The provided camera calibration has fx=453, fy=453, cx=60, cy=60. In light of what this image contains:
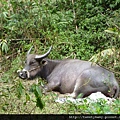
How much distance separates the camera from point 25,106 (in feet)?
23.9

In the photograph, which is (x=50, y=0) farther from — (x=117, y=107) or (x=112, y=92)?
A: (x=117, y=107)

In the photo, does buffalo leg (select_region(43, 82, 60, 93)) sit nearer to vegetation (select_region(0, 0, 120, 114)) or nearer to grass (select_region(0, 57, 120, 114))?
vegetation (select_region(0, 0, 120, 114))

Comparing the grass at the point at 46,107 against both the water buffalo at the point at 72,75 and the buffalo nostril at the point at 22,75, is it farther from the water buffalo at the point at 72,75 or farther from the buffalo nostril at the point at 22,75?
the buffalo nostril at the point at 22,75

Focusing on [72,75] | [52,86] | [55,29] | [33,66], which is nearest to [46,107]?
[72,75]

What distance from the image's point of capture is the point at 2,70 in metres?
11.7

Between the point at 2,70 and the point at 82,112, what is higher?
the point at 82,112

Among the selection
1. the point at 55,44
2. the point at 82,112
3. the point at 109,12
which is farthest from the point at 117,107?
the point at 109,12

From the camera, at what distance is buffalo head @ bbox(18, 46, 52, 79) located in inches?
400

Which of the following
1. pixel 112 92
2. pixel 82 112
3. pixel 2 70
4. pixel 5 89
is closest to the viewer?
pixel 82 112

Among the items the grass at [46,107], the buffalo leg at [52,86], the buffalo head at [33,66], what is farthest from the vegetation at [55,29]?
the grass at [46,107]

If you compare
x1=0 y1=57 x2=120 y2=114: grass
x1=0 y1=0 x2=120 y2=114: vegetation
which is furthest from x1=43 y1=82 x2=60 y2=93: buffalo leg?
x1=0 y1=57 x2=120 y2=114: grass

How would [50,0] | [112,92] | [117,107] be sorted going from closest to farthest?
[117,107] < [112,92] < [50,0]

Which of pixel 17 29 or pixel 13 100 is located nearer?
pixel 13 100

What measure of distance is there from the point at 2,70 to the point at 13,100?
4.19 m
